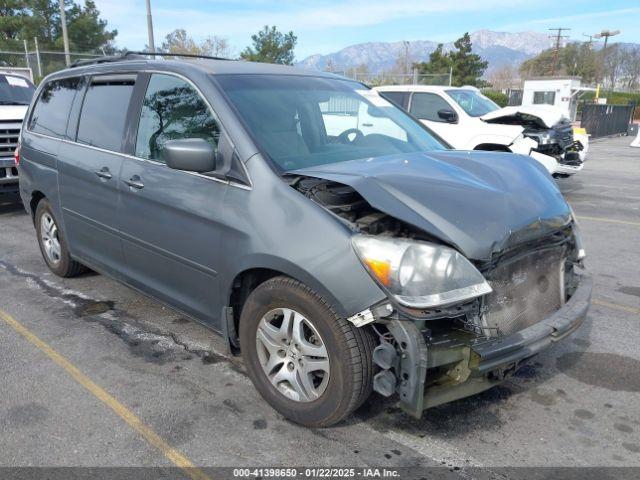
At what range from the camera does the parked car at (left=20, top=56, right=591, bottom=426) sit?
7.91 feet

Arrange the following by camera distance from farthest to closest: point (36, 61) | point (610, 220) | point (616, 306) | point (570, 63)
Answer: point (570, 63) → point (36, 61) → point (610, 220) → point (616, 306)

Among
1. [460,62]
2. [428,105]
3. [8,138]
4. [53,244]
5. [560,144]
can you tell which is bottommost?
[53,244]

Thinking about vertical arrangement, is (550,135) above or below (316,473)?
above

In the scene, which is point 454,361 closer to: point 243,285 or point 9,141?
point 243,285

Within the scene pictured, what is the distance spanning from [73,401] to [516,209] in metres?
2.72

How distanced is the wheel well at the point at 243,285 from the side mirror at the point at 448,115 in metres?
7.76

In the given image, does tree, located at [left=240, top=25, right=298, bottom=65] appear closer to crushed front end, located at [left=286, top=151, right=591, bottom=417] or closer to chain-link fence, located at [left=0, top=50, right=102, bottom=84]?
chain-link fence, located at [left=0, top=50, right=102, bottom=84]

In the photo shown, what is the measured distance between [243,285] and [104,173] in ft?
5.18

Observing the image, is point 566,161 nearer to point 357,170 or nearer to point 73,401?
point 357,170

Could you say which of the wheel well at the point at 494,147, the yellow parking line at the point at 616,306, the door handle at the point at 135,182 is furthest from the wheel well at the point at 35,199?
the wheel well at the point at 494,147

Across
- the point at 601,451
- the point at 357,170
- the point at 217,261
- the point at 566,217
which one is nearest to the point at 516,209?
the point at 566,217

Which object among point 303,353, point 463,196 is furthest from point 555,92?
point 303,353

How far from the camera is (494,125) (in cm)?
→ 951

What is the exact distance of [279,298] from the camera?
8.84 ft
